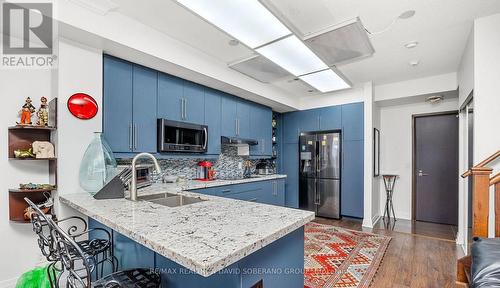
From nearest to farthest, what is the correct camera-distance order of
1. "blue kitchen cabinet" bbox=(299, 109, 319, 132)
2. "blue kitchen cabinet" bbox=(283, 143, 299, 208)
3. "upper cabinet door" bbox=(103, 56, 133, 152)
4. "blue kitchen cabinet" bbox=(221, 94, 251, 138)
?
"upper cabinet door" bbox=(103, 56, 133, 152)
"blue kitchen cabinet" bbox=(221, 94, 251, 138)
"blue kitchen cabinet" bbox=(299, 109, 319, 132)
"blue kitchen cabinet" bbox=(283, 143, 299, 208)

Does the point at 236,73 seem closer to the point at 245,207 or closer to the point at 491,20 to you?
the point at 245,207

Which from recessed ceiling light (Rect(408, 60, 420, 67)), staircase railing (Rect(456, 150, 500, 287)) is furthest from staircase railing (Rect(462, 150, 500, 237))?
recessed ceiling light (Rect(408, 60, 420, 67))

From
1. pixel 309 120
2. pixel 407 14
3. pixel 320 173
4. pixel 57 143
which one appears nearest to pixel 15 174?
pixel 57 143

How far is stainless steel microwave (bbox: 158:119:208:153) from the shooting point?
292 centimetres

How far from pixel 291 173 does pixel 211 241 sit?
4.45 metres

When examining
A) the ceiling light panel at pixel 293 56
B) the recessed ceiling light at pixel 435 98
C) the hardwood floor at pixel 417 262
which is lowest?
the hardwood floor at pixel 417 262

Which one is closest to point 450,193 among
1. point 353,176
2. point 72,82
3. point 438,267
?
point 353,176

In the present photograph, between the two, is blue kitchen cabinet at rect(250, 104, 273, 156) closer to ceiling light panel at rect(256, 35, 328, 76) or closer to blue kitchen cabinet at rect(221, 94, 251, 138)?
blue kitchen cabinet at rect(221, 94, 251, 138)

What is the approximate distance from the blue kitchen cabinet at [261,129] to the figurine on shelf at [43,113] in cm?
286

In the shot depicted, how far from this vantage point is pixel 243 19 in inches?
71.3

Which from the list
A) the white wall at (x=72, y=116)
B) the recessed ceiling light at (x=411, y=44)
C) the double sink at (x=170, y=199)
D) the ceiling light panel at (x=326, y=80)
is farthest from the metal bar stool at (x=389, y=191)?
the white wall at (x=72, y=116)

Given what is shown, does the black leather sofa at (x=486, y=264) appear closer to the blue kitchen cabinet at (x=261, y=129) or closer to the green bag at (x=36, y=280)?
the green bag at (x=36, y=280)

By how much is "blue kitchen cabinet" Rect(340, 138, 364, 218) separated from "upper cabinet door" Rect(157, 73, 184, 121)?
3.12 meters

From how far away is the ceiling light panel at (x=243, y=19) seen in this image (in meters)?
1.63
